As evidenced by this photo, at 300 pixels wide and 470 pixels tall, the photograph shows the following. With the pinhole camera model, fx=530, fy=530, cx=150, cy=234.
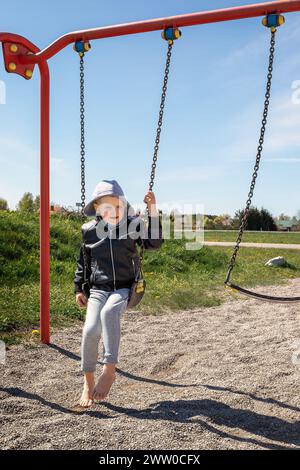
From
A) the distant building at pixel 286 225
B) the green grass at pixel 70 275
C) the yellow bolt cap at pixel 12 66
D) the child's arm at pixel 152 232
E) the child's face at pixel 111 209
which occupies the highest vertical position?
the yellow bolt cap at pixel 12 66

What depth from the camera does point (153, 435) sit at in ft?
8.78

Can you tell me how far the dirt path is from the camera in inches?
106

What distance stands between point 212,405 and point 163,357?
43.3 inches

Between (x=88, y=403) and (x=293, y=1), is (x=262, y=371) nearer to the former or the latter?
(x=88, y=403)

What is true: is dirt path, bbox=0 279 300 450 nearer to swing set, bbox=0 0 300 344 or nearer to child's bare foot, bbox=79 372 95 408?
child's bare foot, bbox=79 372 95 408

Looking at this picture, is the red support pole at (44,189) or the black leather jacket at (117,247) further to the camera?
the red support pole at (44,189)

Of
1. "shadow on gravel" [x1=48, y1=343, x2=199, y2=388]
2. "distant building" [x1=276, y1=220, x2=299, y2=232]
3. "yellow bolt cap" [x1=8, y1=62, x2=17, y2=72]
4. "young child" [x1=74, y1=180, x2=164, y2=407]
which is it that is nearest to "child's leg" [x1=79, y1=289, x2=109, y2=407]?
"young child" [x1=74, y1=180, x2=164, y2=407]

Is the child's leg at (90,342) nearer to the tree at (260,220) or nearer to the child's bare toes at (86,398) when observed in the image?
the child's bare toes at (86,398)

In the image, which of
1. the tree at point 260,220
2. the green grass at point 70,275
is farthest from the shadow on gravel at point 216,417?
the tree at point 260,220

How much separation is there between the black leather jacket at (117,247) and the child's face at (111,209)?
0.04 metres

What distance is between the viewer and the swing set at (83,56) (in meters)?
3.59

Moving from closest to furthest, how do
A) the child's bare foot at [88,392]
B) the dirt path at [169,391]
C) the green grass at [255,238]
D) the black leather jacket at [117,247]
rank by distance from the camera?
the dirt path at [169,391] → the child's bare foot at [88,392] → the black leather jacket at [117,247] → the green grass at [255,238]

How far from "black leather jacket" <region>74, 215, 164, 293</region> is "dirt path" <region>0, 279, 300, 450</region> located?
772 millimetres

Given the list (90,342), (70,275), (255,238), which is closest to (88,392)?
(90,342)
